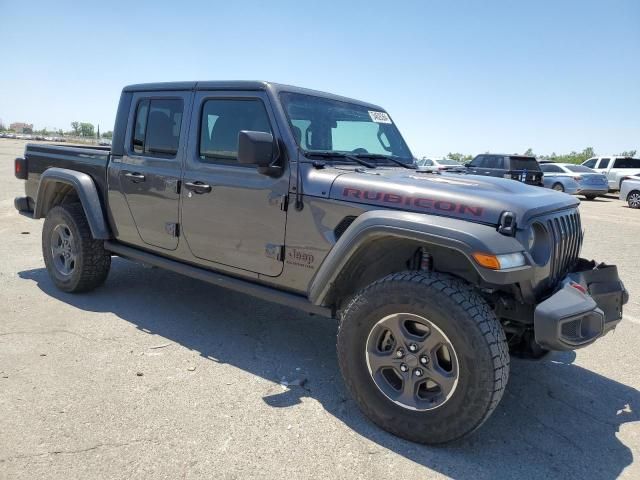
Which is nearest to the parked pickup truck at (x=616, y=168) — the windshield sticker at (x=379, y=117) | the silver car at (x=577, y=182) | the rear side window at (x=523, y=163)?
the silver car at (x=577, y=182)

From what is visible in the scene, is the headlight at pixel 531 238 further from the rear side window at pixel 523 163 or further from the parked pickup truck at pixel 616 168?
the parked pickup truck at pixel 616 168

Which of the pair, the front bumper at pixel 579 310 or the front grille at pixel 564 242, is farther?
the front grille at pixel 564 242

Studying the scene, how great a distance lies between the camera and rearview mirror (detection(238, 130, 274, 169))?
3.05m

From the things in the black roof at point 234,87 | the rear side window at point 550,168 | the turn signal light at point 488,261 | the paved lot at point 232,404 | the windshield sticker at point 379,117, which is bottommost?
the paved lot at point 232,404

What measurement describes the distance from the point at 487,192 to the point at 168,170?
2.46 metres

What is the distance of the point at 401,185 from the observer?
2.91 m

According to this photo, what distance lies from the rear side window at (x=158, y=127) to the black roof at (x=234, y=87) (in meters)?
0.11

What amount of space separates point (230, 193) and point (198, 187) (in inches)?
13.3

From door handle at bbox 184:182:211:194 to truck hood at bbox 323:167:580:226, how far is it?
0.97 m

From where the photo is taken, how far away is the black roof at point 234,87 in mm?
3539

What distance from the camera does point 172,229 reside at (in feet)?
13.1

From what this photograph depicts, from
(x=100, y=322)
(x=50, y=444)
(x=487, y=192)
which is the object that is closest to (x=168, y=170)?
(x=100, y=322)

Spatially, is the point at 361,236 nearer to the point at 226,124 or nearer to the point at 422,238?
the point at 422,238

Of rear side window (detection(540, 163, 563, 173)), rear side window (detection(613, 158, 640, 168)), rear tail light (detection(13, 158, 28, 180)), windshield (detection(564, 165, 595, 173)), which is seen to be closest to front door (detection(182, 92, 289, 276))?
rear tail light (detection(13, 158, 28, 180))
